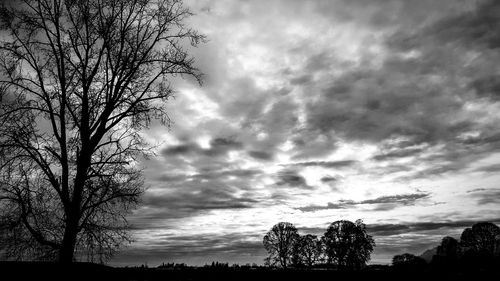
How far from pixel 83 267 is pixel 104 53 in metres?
10.3

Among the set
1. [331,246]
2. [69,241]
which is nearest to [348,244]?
[331,246]

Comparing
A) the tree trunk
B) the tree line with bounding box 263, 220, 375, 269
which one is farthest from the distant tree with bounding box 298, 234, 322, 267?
the tree trunk

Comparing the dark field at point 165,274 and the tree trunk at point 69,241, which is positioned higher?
the tree trunk at point 69,241

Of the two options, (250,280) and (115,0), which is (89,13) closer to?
(115,0)

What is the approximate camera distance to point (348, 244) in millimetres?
61000

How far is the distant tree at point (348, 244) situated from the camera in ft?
196

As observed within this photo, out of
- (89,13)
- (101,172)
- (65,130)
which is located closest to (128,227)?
(101,172)

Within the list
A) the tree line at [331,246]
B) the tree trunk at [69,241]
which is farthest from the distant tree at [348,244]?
the tree trunk at [69,241]

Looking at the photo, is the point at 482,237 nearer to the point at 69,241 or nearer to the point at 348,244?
the point at 348,244

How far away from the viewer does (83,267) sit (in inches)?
424

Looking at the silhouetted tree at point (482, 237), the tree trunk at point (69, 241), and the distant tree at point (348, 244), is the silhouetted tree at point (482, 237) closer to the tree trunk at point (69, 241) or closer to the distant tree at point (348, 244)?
the distant tree at point (348, 244)

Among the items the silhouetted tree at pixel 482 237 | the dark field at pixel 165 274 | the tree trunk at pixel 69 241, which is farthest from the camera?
the silhouetted tree at pixel 482 237

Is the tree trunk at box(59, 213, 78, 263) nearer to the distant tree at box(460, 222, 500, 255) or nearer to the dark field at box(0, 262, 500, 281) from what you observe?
the dark field at box(0, 262, 500, 281)

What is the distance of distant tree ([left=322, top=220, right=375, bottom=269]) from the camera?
5988 cm
